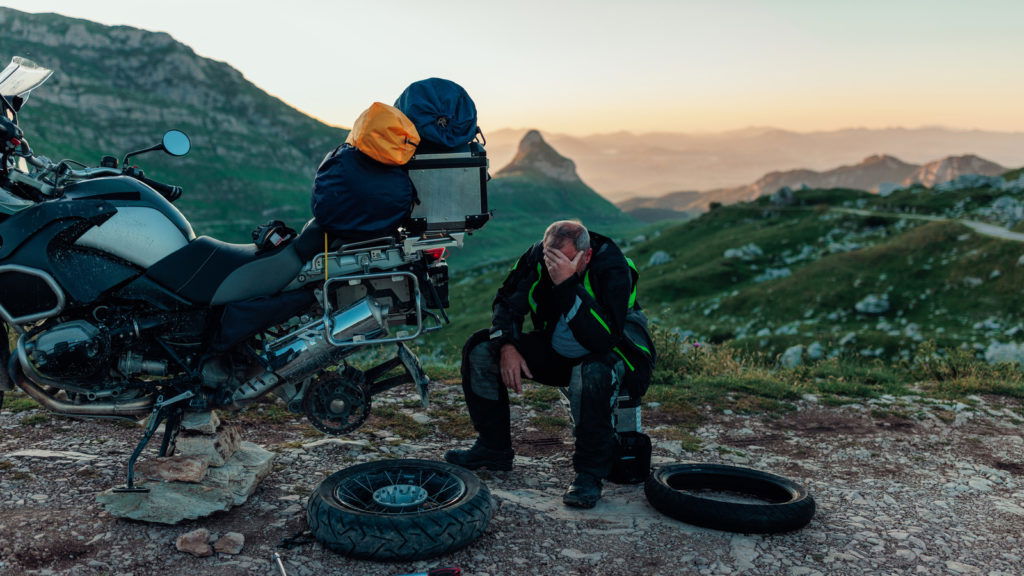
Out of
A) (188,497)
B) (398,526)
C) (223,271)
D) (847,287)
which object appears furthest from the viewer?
(847,287)

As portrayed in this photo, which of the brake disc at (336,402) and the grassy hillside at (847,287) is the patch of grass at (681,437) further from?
the grassy hillside at (847,287)

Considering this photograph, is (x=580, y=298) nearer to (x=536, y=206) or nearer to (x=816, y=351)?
(x=816, y=351)

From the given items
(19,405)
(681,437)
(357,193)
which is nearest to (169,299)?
(357,193)

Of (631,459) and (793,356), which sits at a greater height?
(631,459)

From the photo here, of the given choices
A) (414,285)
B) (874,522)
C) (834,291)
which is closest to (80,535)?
(414,285)

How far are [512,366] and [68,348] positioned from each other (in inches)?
115

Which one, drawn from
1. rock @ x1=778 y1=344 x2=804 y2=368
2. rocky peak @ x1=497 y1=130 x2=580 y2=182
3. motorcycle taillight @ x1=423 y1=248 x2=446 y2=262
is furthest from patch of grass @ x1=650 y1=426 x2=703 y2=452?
rocky peak @ x1=497 y1=130 x2=580 y2=182

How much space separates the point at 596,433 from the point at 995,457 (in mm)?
4348

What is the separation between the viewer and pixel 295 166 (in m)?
153

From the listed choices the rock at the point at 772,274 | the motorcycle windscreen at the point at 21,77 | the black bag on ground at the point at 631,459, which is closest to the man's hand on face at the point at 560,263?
the black bag on ground at the point at 631,459

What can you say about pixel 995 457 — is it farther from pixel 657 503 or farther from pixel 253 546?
pixel 253 546

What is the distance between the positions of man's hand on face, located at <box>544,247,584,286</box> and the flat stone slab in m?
2.55

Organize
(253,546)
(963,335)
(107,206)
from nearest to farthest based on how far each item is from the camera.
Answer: (253,546), (107,206), (963,335)

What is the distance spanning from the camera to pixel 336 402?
16.5 feet
